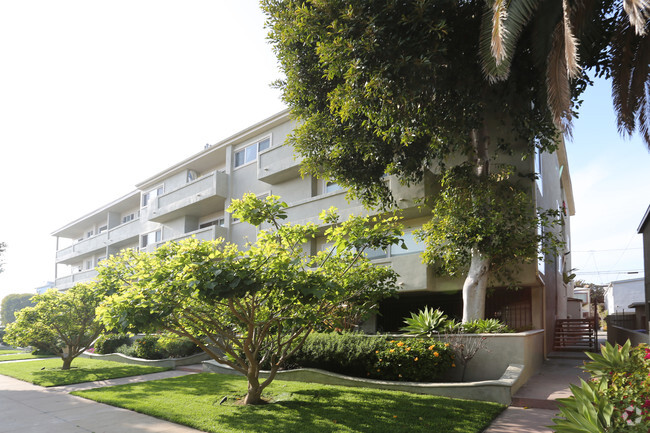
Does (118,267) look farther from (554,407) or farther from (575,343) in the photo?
(575,343)

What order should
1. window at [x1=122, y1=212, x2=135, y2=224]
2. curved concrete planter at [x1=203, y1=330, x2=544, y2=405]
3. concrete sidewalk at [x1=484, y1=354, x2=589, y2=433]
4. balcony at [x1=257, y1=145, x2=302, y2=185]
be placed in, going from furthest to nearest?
window at [x1=122, y1=212, x2=135, y2=224] → balcony at [x1=257, y1=145, x2=302, y2=185] → curved concrete planter at [x1=203, y1=330, x2=544, y2=405] → concrete sidewalk at [x1=484, y1=354, x2=589, y2=433]

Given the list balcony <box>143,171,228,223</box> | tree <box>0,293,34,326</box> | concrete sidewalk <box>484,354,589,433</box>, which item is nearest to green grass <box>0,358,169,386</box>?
balcony <box>143,171,228,223</box>

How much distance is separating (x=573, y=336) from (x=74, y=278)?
119 ft

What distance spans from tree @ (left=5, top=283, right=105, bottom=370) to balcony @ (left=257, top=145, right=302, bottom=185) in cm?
875

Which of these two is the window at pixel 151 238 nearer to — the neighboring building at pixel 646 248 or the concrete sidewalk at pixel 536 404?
the concrete sidewalk at pixel 536 404

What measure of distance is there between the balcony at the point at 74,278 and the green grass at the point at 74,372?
15788 millimetres

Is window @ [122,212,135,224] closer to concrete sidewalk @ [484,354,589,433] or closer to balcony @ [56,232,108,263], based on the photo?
balcony @ [56,232,108,263]

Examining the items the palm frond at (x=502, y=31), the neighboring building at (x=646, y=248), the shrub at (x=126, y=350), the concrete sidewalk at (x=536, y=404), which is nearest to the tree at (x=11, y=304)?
the shrub at (x=126, y=350)

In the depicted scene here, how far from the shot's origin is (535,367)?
12875 mm

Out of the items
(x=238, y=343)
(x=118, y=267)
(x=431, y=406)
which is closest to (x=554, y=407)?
(x=431, y=406)

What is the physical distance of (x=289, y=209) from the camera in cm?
2022

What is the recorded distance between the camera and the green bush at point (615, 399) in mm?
4285

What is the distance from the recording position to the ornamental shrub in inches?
426

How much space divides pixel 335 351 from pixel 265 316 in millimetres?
2998
